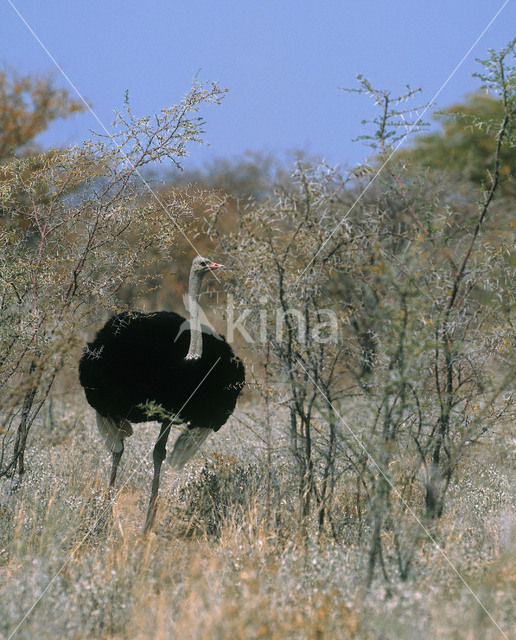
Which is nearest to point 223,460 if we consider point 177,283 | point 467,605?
point 467,605

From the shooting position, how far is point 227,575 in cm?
415

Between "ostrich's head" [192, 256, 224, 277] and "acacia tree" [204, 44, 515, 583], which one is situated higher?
"ostrich's head" [192, 256, 224, 277]

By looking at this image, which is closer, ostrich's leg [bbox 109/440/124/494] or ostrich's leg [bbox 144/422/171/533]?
ostrich's leg [bbox 144/422/171/533]

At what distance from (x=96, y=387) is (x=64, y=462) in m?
0.90

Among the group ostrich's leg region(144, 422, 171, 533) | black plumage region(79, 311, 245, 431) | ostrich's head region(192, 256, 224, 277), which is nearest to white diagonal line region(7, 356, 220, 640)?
black plumage region(79, 311, 245, 431)

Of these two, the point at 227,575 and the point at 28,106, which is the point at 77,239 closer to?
the point at 227,575

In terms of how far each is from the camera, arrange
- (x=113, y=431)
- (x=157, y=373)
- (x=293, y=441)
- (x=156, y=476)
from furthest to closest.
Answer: (x=113, y=431) < (x=157, y=373) < (x=156, y=476) < (x=293, y=441)

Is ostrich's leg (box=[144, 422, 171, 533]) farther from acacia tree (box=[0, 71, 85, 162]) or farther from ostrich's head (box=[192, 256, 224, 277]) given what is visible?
acacia tree (box=[0, 71, 85, 162])

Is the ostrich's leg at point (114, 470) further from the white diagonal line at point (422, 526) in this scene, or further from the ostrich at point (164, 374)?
the white diagonal line at point (422, 526)

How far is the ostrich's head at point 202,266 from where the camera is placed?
602 cm

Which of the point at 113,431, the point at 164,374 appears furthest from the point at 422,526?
the point at 113,431

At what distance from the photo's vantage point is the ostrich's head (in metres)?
6.02

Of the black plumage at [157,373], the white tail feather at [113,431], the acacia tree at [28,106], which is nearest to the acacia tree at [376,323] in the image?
the black plumage at [157,373]

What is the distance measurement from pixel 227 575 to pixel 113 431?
93.9 inches
